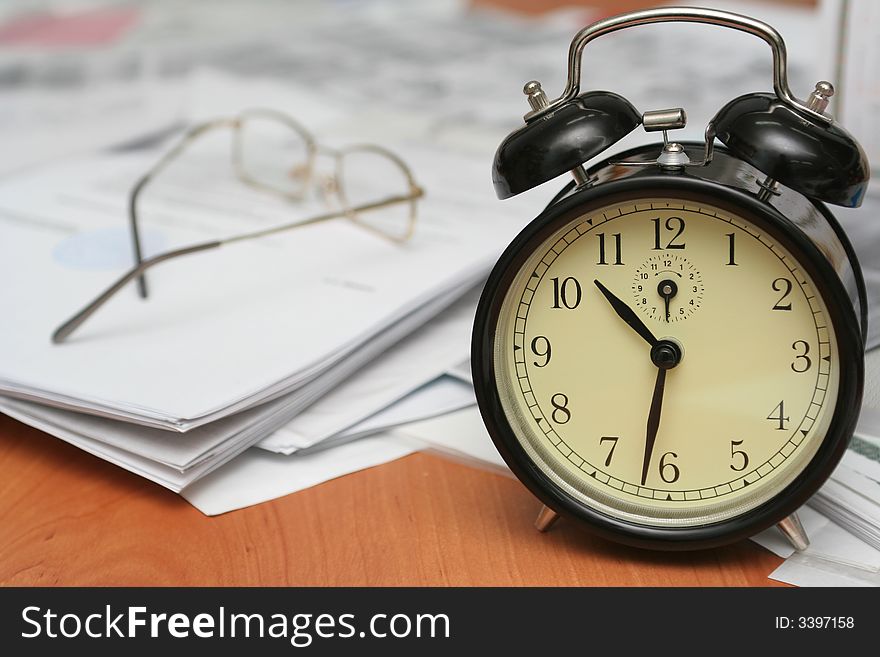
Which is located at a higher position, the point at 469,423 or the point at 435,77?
the point at 435,77

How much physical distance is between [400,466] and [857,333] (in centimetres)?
33

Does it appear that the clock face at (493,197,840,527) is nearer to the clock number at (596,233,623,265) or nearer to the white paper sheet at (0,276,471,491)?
the clock number at (596,233,623,265)

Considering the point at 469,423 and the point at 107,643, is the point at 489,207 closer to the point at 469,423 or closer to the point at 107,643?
the point at 469,423

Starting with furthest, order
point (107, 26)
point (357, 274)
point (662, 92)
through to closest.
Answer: point (107, 26), point (662, 92), point (357, 274)

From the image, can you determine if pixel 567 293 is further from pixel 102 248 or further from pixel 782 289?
pixel 102 248

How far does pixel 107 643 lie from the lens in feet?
2.05

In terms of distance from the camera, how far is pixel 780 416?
64 centimetres

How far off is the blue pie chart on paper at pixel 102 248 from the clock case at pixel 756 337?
472 mm

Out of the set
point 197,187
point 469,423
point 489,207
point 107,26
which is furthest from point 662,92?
point 107,26

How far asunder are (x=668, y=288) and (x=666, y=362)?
0.04m

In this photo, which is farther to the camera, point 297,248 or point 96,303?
point 297,248

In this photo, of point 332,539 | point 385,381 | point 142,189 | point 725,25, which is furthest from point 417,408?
point 142,189

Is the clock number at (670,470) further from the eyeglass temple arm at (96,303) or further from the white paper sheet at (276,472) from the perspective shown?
the eyeglass temple arm at (96,303)

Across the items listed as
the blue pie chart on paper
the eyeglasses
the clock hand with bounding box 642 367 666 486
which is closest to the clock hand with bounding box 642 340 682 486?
the clock hand with bounding box 642 367 666 486
